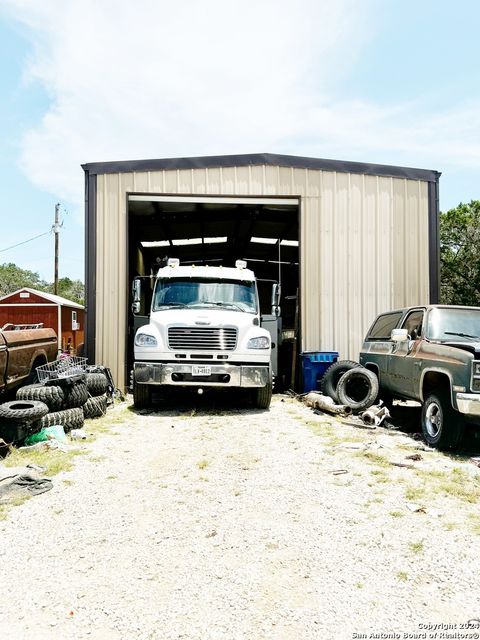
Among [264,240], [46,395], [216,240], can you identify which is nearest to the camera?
[46,395]

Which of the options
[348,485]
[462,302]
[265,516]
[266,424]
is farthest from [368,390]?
[462,302]

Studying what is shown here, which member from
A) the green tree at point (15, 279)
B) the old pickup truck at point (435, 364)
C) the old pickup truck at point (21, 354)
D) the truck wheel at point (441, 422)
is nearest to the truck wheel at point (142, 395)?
the old pickup truck at point (21, 354)

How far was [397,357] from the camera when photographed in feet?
23.4

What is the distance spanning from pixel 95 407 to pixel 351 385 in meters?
4.51

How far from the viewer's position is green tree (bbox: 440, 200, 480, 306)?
85.5ft

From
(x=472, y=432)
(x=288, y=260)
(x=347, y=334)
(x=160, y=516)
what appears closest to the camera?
(x=160, y=516)

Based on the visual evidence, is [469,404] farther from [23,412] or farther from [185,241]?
[185,241]

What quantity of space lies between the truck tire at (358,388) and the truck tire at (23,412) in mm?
4928

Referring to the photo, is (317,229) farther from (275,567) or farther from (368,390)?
(275,567)

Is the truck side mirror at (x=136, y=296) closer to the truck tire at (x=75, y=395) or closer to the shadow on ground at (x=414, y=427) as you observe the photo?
the truck tire at (x=75, y=395)

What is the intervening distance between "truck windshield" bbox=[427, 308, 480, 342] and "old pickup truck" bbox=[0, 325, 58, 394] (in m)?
6.19

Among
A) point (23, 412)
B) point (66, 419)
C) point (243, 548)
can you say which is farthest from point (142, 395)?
point (243, 548)

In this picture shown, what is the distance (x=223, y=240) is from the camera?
1642 centimetres

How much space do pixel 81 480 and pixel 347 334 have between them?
769 cm
